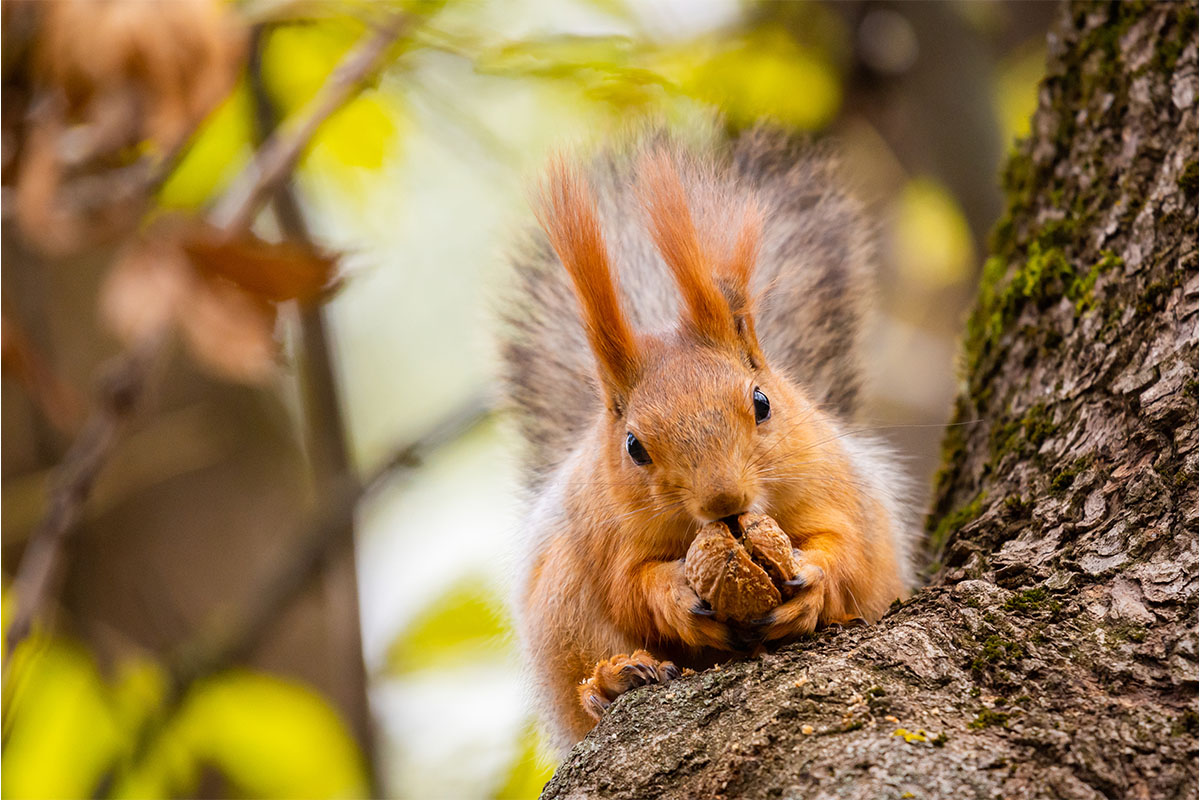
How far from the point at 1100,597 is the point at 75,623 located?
3.11 metres

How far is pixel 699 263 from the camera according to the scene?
6.86ft

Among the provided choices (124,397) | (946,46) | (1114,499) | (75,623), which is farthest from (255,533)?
(1114,499)

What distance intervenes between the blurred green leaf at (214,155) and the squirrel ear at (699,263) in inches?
76.3

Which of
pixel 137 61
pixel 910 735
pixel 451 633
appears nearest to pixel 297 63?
pixel 137 61

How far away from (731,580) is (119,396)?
4.22ft

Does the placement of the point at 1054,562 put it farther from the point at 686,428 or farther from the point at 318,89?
the point at 318,89

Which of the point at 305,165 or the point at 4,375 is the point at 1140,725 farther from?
the point at 305,165

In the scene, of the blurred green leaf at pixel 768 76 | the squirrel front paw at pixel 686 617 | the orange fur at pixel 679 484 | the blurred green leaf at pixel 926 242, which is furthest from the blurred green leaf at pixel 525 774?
the blurred green leaf at pixel 926 242

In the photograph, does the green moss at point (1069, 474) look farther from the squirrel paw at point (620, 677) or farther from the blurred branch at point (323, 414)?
the blurred branch at point (323, 414)

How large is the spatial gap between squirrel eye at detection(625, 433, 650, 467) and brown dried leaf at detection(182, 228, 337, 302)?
0.62 m

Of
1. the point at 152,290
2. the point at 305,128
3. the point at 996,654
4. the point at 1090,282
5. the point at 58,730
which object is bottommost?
the point at 58,730

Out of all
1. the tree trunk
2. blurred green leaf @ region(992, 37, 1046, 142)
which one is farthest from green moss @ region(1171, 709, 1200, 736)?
blurred green leaf @ region(992, 37, 1046, 142)

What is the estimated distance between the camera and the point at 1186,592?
4.69 ft

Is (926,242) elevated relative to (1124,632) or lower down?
elevated
